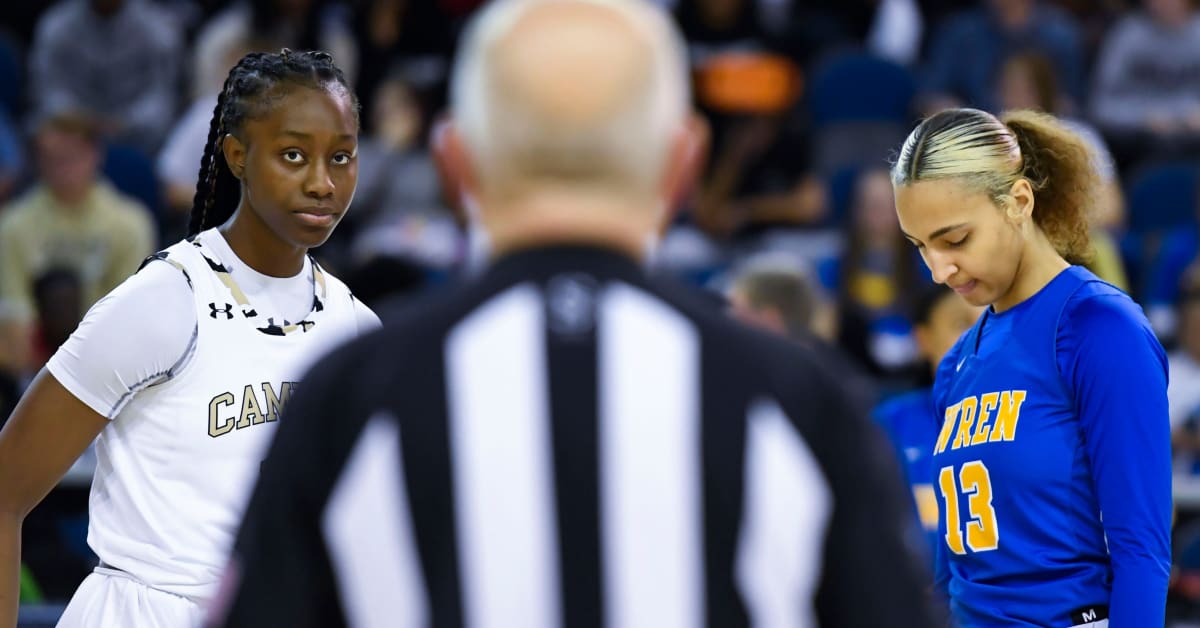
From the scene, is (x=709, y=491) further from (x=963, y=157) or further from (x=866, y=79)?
(x=866, y=79)

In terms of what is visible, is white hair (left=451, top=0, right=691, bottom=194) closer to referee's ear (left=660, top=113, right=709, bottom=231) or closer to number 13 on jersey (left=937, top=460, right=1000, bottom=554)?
referee's ear (left=660, top=113, right=709, bottom=231)

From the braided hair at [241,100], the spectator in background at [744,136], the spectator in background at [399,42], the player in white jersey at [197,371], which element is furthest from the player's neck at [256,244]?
the spectator in background at [399,42]

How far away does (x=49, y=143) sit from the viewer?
27.7ft

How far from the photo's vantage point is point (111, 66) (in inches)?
384

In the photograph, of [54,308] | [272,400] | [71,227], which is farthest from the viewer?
[71,227]

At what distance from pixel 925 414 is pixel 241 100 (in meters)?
2.53

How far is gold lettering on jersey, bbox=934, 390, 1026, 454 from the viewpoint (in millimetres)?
3018

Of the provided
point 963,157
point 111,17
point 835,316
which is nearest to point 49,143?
point 111,17

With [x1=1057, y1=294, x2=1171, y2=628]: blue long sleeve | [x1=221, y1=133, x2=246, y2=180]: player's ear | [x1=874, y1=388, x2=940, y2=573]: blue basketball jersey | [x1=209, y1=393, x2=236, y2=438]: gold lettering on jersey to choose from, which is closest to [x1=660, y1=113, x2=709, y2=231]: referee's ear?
[x1=1057, y1=294, x2=1171, y2=628]: blue long sleeve

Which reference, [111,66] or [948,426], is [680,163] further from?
[111,66]

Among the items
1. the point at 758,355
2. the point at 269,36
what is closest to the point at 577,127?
the point at 758,355

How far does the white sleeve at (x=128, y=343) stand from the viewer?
289 centimetres

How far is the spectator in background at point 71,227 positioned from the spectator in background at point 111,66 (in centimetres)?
115

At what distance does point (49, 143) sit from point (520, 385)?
24.3 ft
